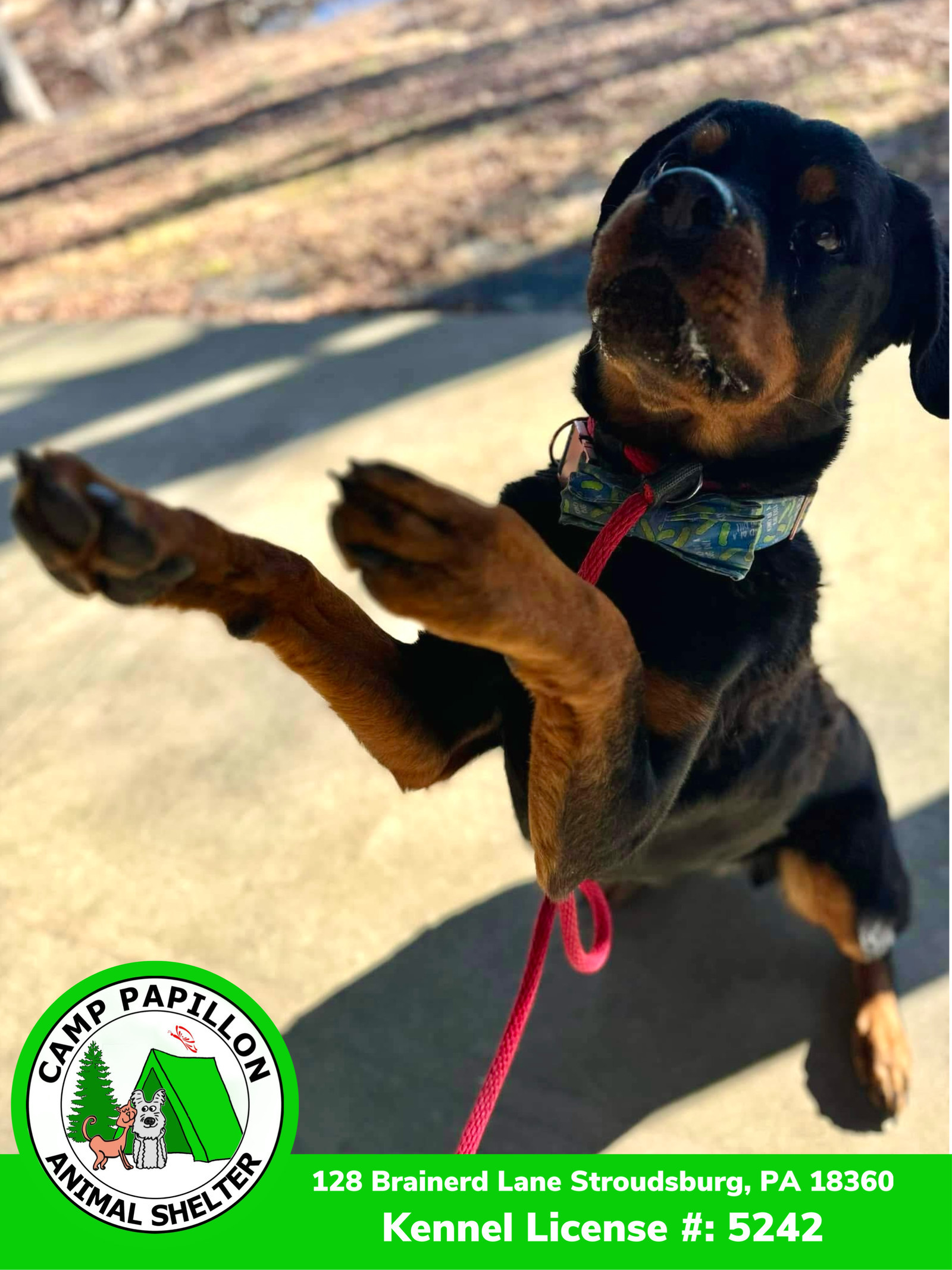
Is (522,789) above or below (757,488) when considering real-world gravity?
below

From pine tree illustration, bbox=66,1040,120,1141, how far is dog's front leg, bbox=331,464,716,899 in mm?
945

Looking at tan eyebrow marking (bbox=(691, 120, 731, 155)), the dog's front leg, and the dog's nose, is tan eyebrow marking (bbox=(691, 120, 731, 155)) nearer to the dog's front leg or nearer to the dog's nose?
the dog's nose

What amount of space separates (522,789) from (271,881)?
3.63ft

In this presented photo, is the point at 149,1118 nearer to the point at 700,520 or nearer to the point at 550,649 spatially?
the point at 550,649

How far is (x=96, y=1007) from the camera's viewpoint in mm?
1947

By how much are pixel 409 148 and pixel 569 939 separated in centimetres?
818

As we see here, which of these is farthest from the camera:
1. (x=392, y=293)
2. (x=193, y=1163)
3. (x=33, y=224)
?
(x=33, y=224)

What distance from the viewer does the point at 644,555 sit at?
1.71 meters

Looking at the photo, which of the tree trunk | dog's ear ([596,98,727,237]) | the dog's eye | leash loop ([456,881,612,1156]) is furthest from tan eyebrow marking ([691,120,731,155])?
the tree trunk

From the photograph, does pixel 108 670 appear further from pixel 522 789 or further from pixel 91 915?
pixel 522 789

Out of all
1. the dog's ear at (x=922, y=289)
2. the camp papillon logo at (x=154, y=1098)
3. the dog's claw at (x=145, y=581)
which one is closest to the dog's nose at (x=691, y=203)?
the dog's ear at (x=922, y=289)

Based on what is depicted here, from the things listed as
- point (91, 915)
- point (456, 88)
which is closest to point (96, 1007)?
point (91, 915)

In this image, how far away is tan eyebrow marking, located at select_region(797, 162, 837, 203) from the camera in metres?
1.73

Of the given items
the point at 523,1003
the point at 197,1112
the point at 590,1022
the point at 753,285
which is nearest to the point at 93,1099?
the point at 197,1112
